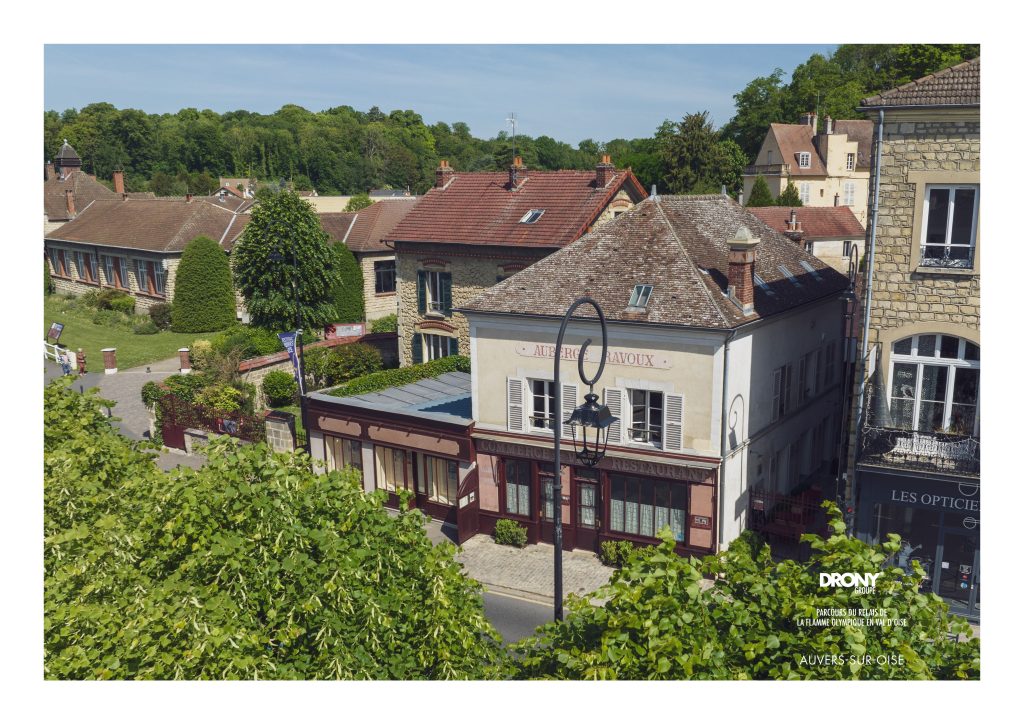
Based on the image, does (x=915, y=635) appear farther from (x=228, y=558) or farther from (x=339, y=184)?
(x=339, y=184)

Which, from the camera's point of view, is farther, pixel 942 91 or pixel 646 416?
pixel 646 416

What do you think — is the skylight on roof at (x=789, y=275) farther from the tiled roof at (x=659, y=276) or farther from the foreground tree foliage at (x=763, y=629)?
the foreground tree foliage at (x=763, y=629)

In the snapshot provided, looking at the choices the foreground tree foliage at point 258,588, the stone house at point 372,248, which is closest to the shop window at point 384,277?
the stone house at point 372,248

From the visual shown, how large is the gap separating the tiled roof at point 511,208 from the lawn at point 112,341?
599 inches

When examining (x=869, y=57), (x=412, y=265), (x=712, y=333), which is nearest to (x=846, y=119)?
(x=869, y=57)

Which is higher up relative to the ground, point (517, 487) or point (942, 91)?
point (942, 91)

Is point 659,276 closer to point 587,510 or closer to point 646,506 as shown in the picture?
point 646,506

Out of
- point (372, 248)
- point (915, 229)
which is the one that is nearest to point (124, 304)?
point (372, 248)

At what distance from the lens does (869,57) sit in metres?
60.9

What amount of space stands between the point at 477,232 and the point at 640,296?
12.6 metres

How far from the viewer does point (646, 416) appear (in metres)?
19.9

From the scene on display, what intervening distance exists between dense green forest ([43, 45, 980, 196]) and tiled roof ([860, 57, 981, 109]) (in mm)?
29727

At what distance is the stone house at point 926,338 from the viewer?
50.6ft

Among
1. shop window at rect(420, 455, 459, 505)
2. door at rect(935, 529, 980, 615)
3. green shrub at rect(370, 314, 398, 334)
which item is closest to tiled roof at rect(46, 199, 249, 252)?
green shrub at rect(370, 314, 398, 334)
